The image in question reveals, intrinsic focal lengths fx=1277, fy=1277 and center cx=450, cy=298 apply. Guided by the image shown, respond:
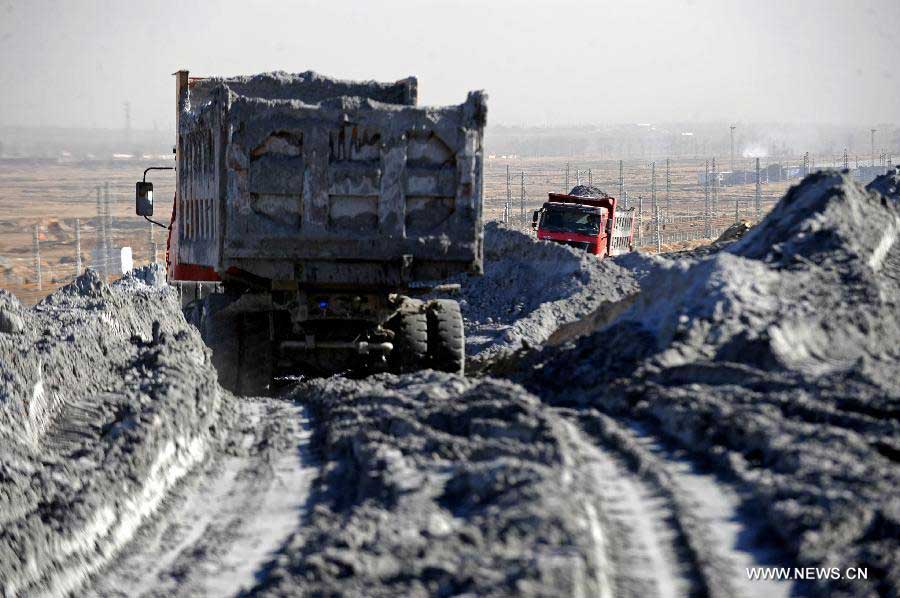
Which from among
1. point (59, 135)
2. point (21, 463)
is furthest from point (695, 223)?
point (59, 135)

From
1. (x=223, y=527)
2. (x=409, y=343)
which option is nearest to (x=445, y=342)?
(x=409, y=343)

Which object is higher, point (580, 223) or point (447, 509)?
point (580, 223)

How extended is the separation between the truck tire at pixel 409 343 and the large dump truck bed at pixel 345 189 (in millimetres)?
1043

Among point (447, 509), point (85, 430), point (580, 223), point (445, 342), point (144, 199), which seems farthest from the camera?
point (580, 223)

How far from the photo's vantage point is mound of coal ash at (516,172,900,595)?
22.2 ft

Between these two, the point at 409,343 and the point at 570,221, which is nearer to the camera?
the point at 409,343

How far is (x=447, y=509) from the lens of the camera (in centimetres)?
729

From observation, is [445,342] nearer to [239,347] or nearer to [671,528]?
[239,347]

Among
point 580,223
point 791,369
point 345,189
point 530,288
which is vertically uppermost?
point 345,189

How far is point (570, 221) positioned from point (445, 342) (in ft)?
64.4

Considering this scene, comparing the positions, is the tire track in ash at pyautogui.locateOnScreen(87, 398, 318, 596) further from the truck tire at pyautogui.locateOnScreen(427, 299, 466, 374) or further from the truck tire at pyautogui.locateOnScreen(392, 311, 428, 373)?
the truck tire at pyautogui.locateOnScreen(427, 299, 466, 374)

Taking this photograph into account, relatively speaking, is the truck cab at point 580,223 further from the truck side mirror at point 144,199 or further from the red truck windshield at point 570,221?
the truck side mirror at point 144,199

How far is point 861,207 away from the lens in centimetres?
1417

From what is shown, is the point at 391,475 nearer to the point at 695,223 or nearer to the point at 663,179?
the point at 695,223
